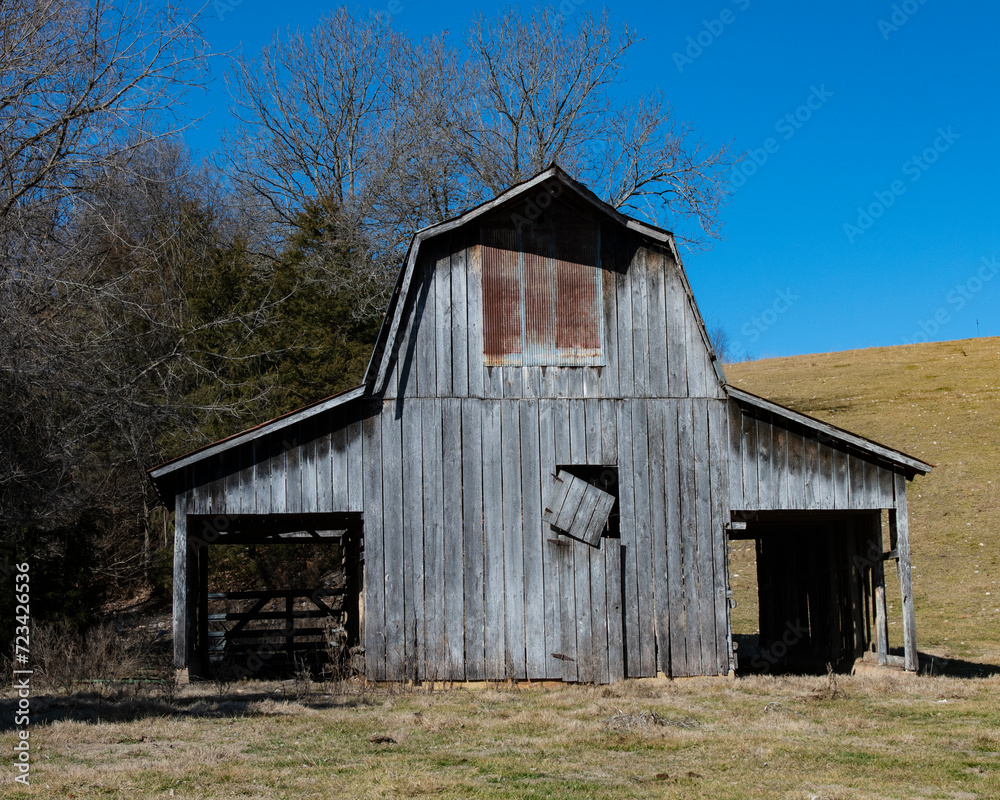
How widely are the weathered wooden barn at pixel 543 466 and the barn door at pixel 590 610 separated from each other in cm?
3

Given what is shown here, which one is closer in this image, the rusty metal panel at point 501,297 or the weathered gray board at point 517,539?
the weathered gray board at point 517,539

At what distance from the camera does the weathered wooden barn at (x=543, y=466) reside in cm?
1488

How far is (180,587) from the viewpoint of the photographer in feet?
48.2

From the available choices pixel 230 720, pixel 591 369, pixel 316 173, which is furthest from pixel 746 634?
pixel 316 173

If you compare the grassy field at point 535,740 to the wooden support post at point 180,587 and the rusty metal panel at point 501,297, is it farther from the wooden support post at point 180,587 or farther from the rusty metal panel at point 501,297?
the rusty metal panel at point 501,297

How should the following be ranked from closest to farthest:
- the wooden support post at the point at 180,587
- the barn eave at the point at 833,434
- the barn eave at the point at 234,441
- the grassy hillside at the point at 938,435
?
the barn eave at the point at 234,441, the wooden support post at the point at 180,587, the barn eave at the point at 833,434, the grassy hillside at the point at 938,435

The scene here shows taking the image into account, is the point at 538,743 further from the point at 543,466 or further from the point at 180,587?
the point at 180,587

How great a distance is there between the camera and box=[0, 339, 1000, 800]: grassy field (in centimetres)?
839

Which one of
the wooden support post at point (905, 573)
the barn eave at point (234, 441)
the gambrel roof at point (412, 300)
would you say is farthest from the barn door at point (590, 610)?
the wooden support post at point (905, 573)

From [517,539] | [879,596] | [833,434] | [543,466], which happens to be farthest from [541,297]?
[879,596]

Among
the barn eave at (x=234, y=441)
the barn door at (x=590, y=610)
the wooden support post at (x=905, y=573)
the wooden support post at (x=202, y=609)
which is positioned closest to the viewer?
the barn eave at (x=234, y=441)

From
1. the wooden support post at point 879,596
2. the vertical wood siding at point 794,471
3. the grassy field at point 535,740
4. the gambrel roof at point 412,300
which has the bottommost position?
the grassy field at point 535,740

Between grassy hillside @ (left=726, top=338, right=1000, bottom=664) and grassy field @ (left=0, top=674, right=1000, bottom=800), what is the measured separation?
7307mm

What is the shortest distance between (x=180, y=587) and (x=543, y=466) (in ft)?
18.0
